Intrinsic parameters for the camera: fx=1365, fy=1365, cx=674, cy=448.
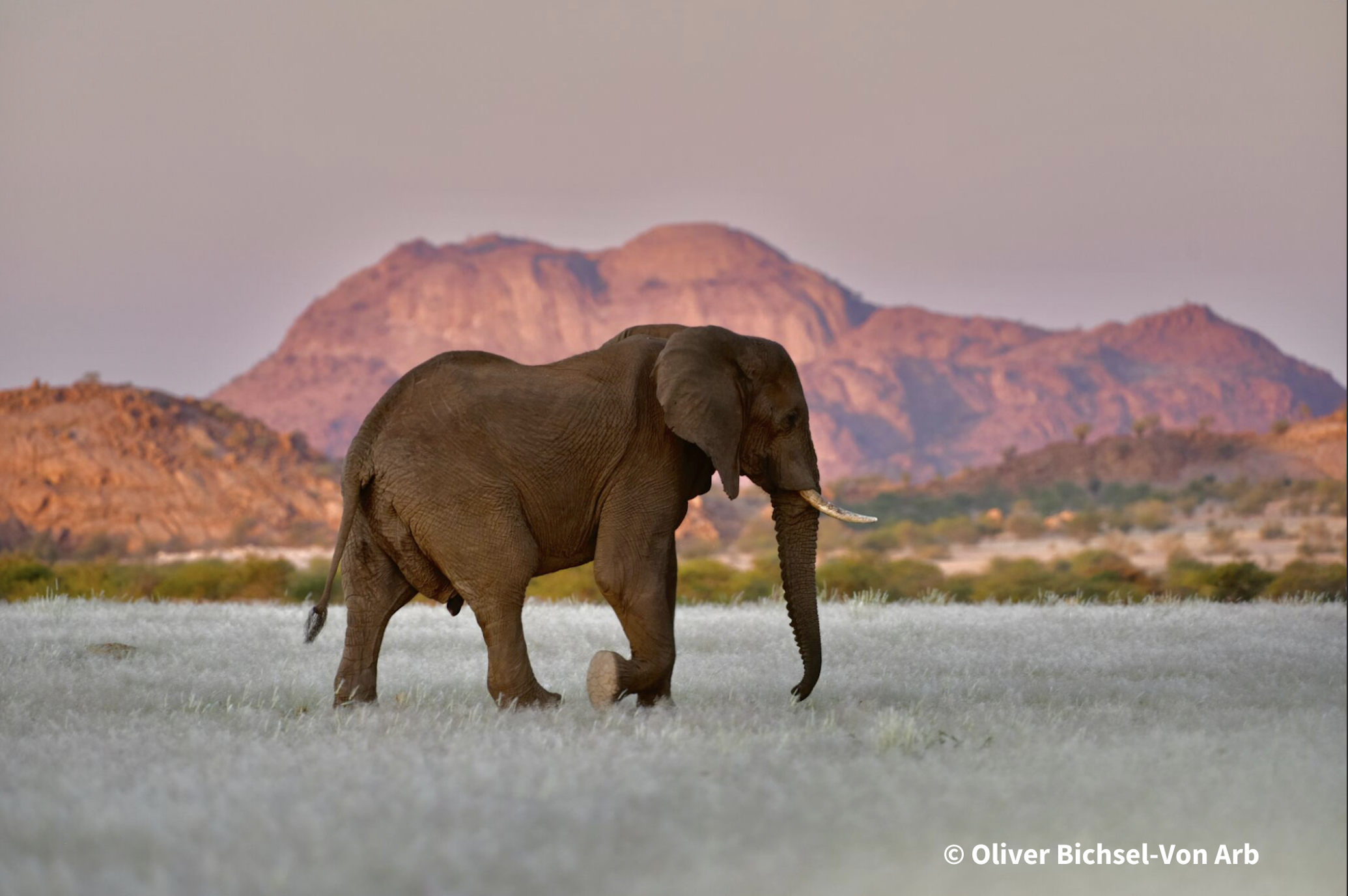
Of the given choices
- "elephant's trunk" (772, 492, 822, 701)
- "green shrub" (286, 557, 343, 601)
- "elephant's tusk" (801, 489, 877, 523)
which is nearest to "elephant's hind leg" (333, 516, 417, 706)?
"elephant's trunk" (772, 492, 822, 701)

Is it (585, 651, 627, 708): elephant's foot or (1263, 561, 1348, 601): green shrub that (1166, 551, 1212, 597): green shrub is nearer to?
(1263, 561, 1348, 601): green shrub

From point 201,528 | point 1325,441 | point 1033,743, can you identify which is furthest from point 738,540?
point 1033,743

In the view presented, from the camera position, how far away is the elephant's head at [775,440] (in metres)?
8.50

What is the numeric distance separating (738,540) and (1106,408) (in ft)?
311

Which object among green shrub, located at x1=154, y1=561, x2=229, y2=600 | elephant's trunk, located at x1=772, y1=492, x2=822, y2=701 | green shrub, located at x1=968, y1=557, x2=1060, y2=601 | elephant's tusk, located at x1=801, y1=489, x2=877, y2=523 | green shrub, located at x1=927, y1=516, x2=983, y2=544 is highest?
green shrub, located at x1=927, y1=516, x2=983, y2=544

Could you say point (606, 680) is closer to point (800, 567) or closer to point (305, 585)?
point (800, 567)

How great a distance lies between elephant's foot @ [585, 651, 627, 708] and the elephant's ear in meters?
1.22

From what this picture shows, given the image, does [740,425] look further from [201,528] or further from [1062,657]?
[201,528]

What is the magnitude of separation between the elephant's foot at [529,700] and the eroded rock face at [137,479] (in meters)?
59.3

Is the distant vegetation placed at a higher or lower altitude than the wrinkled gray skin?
lower

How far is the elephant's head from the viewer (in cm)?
850

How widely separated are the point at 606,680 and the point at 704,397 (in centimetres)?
181

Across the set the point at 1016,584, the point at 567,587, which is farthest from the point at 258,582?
the point at 1016,584

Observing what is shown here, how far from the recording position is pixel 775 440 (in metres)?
9.04
